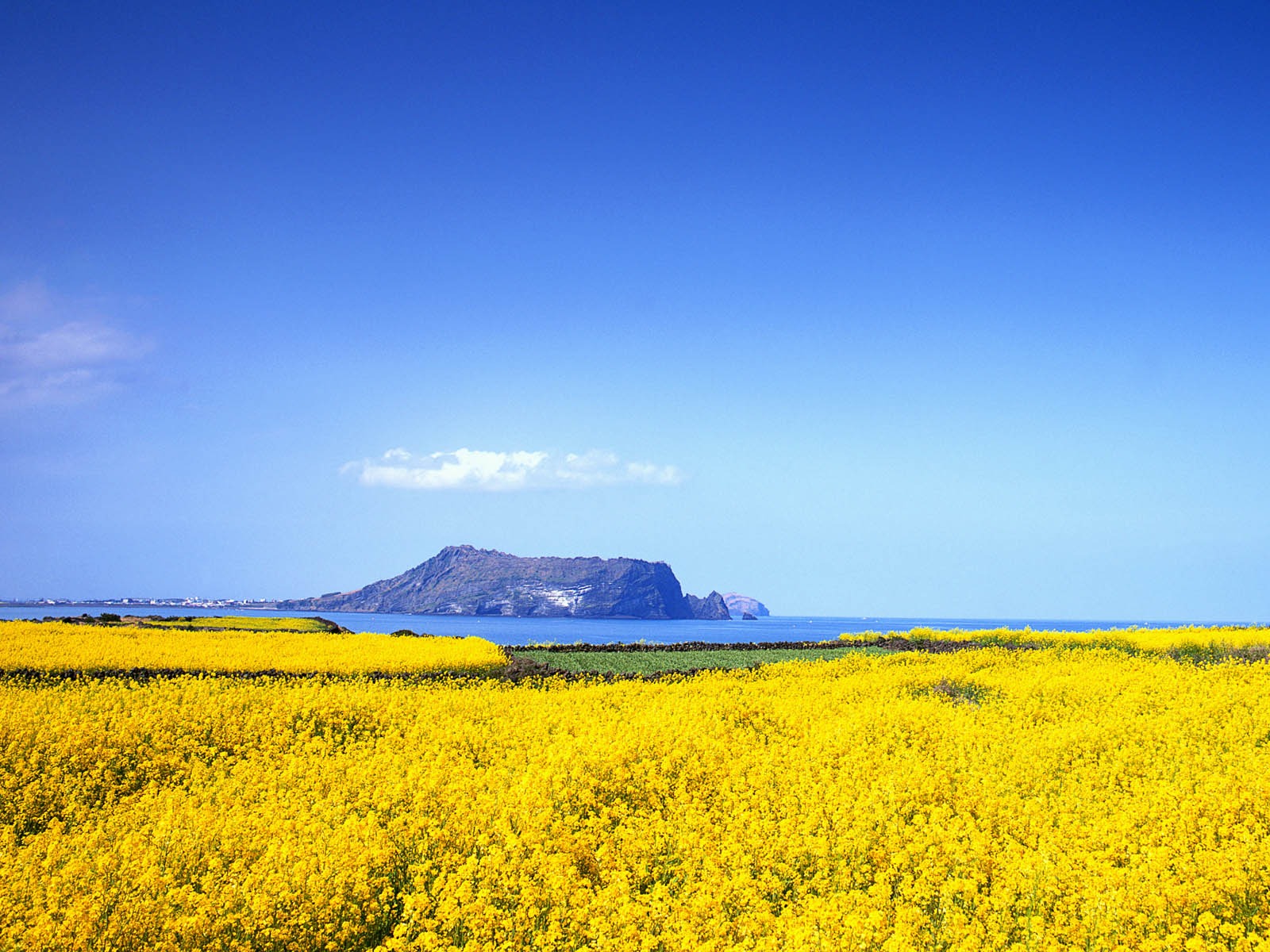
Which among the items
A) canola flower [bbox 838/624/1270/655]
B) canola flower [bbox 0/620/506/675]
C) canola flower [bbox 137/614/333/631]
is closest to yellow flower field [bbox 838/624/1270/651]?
canola flower [bbox 838/624/1270/655]

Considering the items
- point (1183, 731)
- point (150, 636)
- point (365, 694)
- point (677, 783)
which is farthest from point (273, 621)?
point (1183, 731)

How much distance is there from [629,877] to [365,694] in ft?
37.8

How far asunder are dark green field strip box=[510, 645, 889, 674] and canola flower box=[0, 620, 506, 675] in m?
2.66

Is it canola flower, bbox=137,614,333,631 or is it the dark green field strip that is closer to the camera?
the dark green field strip

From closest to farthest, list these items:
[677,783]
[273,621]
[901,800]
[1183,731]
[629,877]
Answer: [629,877]
[901,800]
[677,783]
[1183,731]
[273,621]

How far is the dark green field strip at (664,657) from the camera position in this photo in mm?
26938

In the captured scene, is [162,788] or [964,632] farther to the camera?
[964,632]

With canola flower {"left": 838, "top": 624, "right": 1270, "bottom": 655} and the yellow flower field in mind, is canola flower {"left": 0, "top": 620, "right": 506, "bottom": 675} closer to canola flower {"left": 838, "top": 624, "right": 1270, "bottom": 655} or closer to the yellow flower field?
canola flower {"left": 838, "top": 624, "right": 1270, "bottom": 655}

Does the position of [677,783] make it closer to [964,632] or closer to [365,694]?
[365,694]

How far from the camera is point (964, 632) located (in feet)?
122

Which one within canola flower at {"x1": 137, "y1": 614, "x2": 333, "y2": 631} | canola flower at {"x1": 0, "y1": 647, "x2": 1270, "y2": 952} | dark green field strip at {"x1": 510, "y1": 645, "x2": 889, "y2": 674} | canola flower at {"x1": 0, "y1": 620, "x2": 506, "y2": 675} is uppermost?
canola flower at {"x1": 0, "y1": 647, "x2": 1270, "y2": 952}

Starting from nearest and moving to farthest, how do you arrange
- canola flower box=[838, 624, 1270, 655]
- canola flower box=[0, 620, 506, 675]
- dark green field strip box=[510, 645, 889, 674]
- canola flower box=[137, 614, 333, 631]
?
1. canola flower box=[0, 620, 506, 675]
2. dark green field strip box=[510, 645, 889, 674]
3. canola flower box=[838, 624, 1270, 655]
4. canola flower box=[137, 614, 333, 631]

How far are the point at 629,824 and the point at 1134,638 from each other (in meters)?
28.0

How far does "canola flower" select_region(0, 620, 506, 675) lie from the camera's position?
70.7 feet
